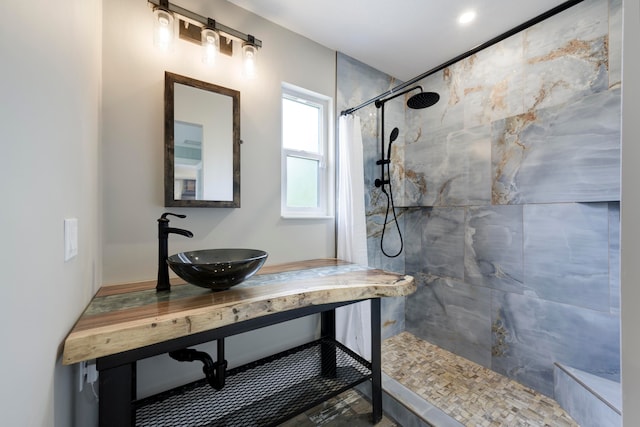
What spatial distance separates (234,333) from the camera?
3.48 feet

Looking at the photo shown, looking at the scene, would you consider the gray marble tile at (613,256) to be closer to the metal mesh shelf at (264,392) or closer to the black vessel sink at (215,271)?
the metal mesh shelf at (264,392)

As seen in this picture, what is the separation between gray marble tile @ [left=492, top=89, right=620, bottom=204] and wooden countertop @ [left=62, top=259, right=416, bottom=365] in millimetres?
1307

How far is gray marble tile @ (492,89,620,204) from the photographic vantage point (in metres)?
1.58

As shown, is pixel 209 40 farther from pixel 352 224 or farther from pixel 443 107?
pixel 443 107

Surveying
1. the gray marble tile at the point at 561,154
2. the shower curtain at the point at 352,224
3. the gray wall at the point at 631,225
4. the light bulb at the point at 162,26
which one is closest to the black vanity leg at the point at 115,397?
the gray wall at the point at 631,225

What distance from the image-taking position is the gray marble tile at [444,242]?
2344 mm

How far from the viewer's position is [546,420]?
1589 millimetres

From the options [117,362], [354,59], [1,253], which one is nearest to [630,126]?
[1,253]

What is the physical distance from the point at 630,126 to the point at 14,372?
47.9 inches

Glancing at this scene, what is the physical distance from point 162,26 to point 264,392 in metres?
2.21

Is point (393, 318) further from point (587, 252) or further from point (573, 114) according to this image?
point (573, 114)

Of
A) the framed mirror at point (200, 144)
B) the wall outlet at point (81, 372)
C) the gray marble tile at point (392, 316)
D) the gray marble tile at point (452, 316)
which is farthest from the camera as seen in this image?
the gray marble tile at point (392, 316)

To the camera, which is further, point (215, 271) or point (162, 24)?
point (162, 24)

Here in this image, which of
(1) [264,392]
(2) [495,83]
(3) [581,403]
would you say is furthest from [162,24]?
(3) [581,403]
